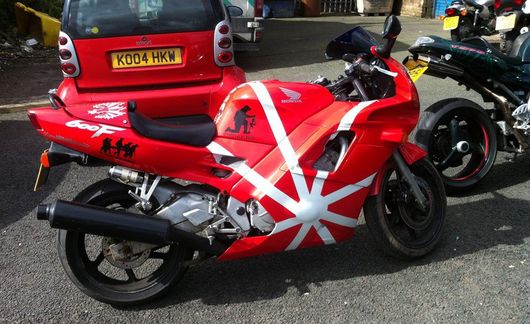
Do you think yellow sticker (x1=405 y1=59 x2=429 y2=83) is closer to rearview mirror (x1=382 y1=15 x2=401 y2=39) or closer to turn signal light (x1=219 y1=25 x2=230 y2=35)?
rearview mirror (x1=382 y1=15 x2=401 y2=39)

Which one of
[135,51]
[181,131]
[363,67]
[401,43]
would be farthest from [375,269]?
[401,43]

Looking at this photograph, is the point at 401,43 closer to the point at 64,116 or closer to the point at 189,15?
the point at 189,15

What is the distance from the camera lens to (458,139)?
413cm

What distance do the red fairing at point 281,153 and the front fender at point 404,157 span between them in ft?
0.26

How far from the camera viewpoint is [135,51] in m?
4.58

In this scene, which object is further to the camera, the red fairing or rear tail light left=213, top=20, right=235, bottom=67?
rear tail light left=213, top=20, right=235, bottom=67

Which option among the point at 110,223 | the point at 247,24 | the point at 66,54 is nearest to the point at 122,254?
the point at 110,223

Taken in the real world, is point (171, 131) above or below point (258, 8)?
above

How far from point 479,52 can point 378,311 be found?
93.1 inches

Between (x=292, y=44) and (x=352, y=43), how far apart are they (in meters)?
8.67

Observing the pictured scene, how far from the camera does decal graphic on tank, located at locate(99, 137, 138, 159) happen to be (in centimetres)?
Answer: 250

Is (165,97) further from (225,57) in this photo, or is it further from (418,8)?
(418,8)

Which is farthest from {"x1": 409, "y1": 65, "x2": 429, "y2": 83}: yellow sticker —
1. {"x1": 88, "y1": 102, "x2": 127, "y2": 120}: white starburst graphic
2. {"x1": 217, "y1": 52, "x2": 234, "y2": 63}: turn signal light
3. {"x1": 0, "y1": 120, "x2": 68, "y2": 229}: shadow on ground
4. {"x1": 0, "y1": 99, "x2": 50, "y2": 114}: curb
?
{"x1": 0, "y1": 99, "x2": 50, "y2": 114}: curb

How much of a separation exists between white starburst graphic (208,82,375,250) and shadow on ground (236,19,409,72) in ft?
20.7
